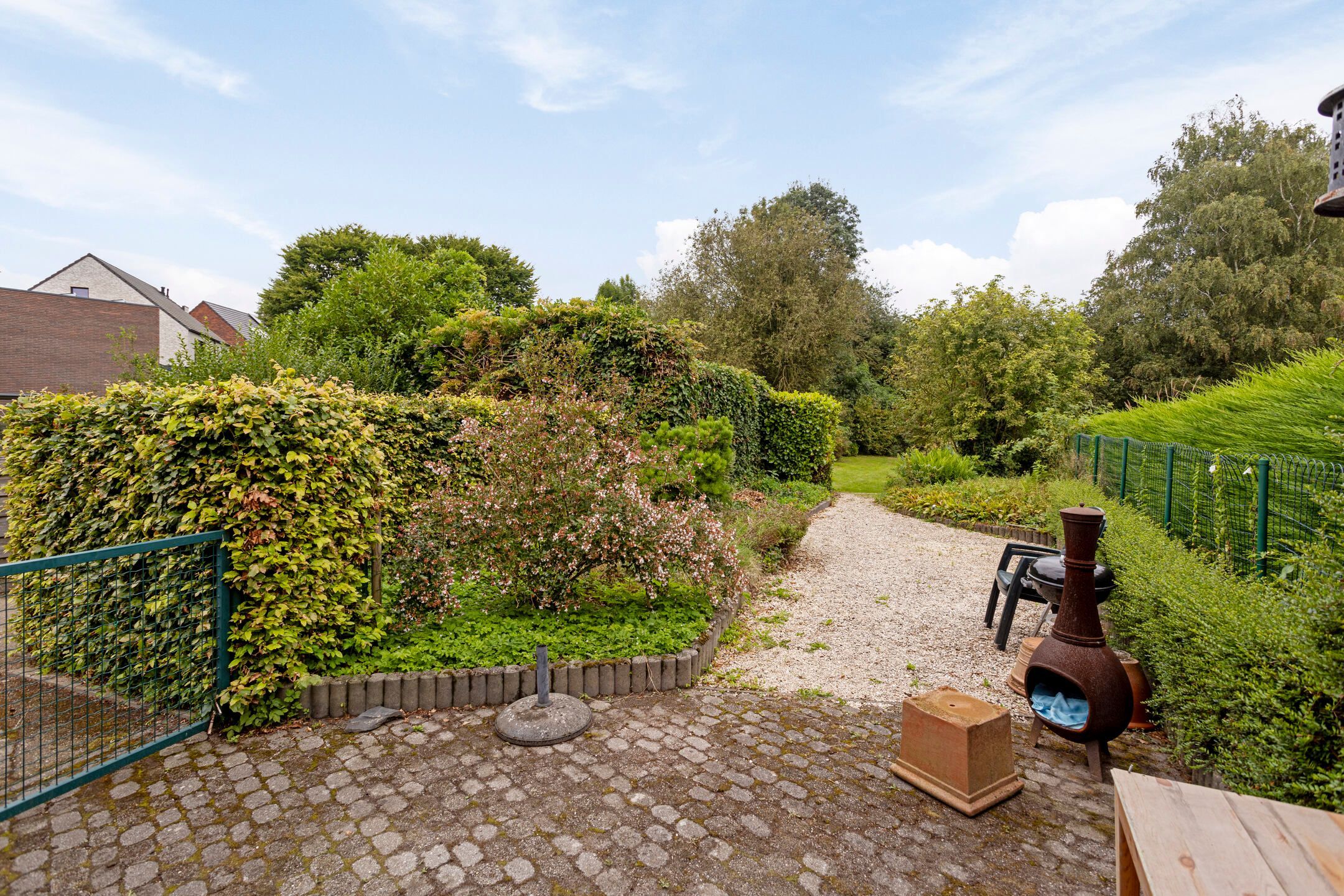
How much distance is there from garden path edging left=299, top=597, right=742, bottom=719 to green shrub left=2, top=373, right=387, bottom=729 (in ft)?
0.71

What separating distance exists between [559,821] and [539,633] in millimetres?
1766

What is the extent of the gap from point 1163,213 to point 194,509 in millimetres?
31751

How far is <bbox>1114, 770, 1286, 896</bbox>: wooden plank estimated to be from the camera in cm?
135

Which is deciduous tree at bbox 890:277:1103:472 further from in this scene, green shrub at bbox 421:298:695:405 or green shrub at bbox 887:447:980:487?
green shrub at bbox 421:298:695:405

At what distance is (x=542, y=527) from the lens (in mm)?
4422

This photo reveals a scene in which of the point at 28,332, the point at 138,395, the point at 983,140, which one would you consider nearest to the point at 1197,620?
the point at 138,395

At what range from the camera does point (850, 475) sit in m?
18.9

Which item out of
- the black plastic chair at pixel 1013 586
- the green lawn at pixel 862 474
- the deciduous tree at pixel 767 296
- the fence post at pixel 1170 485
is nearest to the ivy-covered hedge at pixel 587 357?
the black plastic chair at pixel 1013 586

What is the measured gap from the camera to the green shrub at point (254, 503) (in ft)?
11.0

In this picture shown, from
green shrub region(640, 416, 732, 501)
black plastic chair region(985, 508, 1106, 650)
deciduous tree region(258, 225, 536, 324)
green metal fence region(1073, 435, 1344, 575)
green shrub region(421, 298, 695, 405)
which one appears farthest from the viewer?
deciduous tree region(258, 225, 536, 324)

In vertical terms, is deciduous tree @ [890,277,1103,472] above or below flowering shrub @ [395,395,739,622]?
above

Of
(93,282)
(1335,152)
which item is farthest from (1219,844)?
(93,282)

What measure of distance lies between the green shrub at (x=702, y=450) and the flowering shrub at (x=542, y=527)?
1409 mm

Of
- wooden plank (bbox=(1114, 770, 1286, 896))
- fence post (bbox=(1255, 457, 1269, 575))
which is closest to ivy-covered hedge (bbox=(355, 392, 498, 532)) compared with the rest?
wooden plank (bbox=(1114, 770, 1286, 896))
